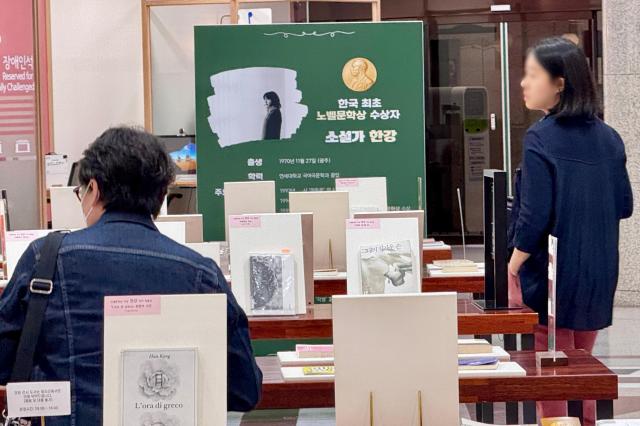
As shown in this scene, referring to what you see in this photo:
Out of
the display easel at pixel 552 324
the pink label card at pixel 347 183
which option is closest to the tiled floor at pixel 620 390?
the pink label card at pixel 347 183

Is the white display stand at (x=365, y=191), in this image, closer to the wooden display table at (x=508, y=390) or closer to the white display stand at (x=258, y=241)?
the white display stand at (x=258, y=241)

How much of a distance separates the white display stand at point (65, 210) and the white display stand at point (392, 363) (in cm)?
453

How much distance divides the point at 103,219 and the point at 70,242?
0.10 metres

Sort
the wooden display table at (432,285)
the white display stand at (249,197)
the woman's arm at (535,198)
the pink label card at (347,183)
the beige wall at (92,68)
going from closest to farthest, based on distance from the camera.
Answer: the woman's arm at (535,198)
the wooden display table at (432,285)
the white display stand at (249,197)
the pink label card at (347,183)
the beige wall at (92,68)

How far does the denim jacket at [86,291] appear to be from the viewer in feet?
8.87

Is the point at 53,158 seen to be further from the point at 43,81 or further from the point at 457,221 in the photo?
the point at 457,221

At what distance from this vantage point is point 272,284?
16.8ft

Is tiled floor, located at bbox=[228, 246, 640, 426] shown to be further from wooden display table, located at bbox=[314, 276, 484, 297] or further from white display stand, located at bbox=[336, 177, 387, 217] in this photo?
white display stand, located at bbox=[336, 177, 387, 217]

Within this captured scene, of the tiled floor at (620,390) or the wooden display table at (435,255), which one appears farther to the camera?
the wooden display table at (435,255)

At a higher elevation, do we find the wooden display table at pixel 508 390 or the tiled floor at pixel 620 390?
the wooden display table at pixel 508 390

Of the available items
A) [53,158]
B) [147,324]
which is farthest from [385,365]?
[53,158]

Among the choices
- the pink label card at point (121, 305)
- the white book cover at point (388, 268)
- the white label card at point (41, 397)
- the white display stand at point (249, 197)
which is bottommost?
the white label card at point (41, 397)

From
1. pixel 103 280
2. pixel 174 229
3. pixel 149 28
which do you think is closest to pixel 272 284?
pixel 174 229

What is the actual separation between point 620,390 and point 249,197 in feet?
8.05
